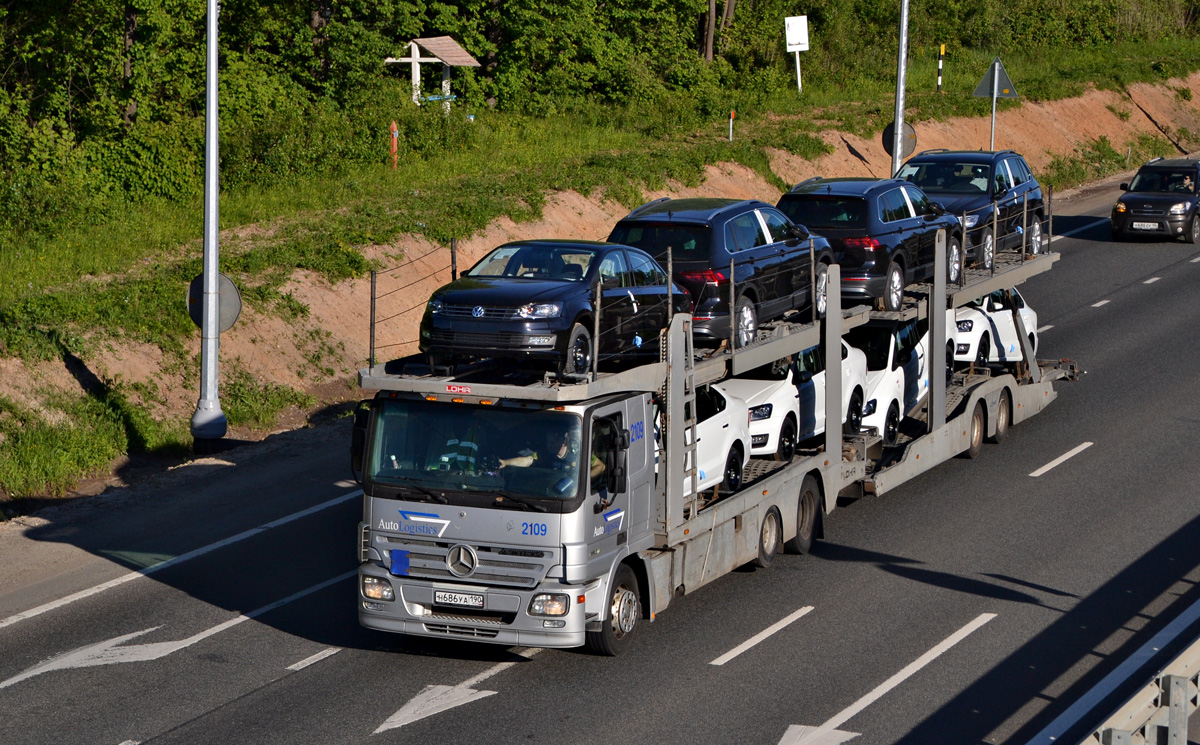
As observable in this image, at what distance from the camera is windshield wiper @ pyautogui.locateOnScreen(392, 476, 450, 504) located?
10328mm

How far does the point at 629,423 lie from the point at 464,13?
2840cm

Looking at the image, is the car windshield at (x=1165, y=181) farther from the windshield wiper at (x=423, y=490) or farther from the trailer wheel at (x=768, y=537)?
the windshield wiper at (x=423, y=490)

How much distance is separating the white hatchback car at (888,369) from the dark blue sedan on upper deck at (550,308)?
3.80 metres

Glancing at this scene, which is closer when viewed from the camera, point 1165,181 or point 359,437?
point 359,437

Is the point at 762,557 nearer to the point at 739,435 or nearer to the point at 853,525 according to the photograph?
the point at 739,435

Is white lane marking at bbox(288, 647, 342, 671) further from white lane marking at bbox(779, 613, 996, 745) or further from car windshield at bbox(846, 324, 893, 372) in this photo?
car windshield at bbox(846, 324, 893, 372)

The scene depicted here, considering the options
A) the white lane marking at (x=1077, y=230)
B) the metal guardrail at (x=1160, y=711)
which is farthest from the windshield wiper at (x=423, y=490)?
the white lane marking at (x=1077, y=230)

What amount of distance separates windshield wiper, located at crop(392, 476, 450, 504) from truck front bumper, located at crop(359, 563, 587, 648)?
674mm

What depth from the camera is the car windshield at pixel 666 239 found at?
14.4m

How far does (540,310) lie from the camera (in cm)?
1185

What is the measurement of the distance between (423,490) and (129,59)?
22.6 meters

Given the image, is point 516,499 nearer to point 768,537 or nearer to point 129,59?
point 768,537

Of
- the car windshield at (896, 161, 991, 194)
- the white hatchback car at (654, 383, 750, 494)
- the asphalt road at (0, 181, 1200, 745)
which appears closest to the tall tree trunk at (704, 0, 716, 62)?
the car windshield at (896, 161, 991, 194)

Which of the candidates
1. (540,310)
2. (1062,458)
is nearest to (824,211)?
(1062,458)
